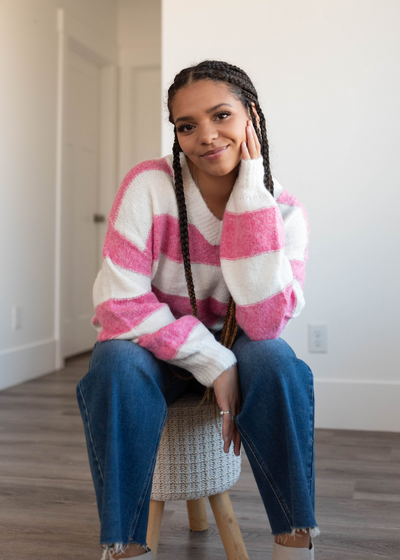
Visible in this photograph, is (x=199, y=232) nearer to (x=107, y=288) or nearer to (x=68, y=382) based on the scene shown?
(x=107, y=288)

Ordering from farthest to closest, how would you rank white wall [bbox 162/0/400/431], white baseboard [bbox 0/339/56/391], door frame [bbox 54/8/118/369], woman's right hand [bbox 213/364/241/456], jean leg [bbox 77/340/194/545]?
door frame [bbox 54/8/118/369] → white baseboard [bbox 0/339/56/391] → white wall [bbox 162/0/400/431] → woman's right hand [bbox 213/364/241/456] → jean leg [bbox 77/340/194/545]

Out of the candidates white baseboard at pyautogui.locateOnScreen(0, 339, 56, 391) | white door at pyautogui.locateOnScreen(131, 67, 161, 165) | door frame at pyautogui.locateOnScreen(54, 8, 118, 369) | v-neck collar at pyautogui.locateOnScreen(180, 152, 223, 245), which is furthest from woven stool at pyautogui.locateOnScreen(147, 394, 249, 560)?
white door at pyautogui.locateOnScreen(131, 67, 161, 165)

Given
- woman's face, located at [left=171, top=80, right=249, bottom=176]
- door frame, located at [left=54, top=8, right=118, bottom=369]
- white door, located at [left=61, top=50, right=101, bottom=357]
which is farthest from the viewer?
white door, located at [left=61, top=50, right=101, bottom=357]

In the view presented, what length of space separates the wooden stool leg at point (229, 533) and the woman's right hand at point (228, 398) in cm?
22

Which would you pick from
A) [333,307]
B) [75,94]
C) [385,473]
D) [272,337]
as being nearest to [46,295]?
[75,94]

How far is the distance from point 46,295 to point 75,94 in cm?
138

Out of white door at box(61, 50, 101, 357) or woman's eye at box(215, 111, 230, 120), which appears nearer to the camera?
woman's eye at box(215, 111, 230, 120)

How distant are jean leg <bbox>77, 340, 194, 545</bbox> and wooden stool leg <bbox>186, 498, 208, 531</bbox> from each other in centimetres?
42

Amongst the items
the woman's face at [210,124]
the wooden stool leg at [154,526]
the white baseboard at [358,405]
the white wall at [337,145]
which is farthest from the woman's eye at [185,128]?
the white baseboard at [358,405]

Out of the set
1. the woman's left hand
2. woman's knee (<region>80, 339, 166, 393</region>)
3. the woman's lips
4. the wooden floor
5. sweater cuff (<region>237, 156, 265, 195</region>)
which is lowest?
the wooden floor

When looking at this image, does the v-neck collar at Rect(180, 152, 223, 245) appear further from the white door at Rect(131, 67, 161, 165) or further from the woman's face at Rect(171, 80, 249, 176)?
the white door at Rect(131, 67, 161, 165)

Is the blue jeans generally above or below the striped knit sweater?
below

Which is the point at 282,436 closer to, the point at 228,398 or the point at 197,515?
the point at 228,398

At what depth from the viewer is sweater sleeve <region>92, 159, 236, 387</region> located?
39.8 inches
